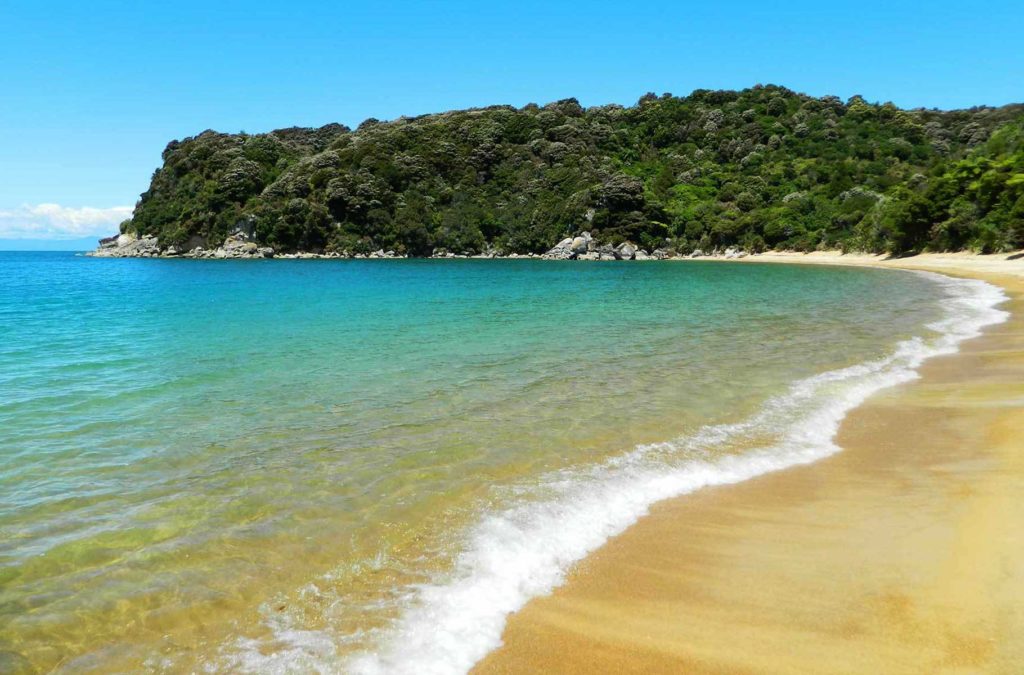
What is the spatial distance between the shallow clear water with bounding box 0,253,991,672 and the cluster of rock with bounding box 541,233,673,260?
79301 millimetres

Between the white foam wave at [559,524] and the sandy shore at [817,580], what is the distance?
0.67 feet

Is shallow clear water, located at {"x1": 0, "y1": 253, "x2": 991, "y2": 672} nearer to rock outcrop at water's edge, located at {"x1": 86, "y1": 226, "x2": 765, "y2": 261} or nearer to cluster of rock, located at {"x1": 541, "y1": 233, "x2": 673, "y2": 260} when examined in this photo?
cluster of rock, located at {"x1": 541, "y1": 233, "x2": 673, "y2": 260}

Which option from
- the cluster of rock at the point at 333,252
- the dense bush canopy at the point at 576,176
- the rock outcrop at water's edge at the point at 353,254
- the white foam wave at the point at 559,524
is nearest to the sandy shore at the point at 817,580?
the white foam wave at the point at 559,524

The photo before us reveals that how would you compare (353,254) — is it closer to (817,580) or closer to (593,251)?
(593,251)

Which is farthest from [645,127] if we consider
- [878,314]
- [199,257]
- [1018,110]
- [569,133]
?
[878,314]

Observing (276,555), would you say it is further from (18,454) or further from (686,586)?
(18,454)

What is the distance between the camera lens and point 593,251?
3871 inches

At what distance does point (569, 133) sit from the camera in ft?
415

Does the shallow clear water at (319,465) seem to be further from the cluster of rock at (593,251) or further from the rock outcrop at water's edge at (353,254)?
the rock outcrop at water's edge at (353,254)

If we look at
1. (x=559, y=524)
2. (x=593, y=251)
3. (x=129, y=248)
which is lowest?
(x=559, y=524)

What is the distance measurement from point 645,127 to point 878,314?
122617 millimetres

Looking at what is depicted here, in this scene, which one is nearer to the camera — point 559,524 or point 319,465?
point 559,524

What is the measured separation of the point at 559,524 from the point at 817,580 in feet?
6.96


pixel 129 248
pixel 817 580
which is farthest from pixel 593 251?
pixel 129 248
